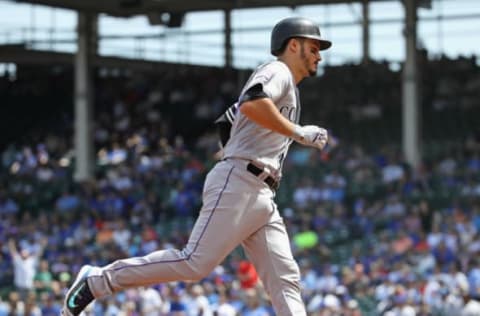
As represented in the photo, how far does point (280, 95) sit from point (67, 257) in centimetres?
1450

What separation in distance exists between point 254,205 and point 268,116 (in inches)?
19.3

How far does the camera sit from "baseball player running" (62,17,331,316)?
5598mm

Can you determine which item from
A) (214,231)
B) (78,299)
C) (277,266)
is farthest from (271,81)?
(78,299)

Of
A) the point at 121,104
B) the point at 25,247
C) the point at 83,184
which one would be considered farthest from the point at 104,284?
the point at 121,104

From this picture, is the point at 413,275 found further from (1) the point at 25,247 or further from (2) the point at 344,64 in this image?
(2) the point at 344,64

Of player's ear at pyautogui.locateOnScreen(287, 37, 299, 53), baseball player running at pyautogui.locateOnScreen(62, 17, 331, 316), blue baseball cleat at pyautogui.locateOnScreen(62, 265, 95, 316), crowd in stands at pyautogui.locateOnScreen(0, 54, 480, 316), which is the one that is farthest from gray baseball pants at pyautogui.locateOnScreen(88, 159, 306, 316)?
crowd in stands at pyautogui.locateOnScreen(0, 54, 480, 316)

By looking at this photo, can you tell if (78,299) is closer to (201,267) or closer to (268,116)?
(201,267)

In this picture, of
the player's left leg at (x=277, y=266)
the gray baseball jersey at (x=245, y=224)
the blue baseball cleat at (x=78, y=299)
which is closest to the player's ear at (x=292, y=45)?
the gray baseball jersey at (x=245, y=224)

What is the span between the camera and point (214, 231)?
18.4ft

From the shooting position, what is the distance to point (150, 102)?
1096 inches

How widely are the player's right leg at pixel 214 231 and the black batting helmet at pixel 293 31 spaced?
655 millimetres

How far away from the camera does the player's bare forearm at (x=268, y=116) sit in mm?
5363

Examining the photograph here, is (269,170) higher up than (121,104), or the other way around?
(269,170)

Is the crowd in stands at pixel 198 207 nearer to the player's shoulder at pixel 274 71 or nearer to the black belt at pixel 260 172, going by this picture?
the black belt at pixel 260 172
